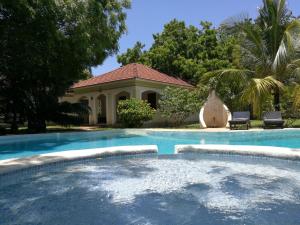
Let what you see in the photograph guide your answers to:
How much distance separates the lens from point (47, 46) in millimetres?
12172

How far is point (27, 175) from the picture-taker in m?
6.83

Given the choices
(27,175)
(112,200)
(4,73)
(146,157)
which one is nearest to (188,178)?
(112,200)

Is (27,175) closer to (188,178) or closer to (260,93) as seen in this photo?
(188,178)

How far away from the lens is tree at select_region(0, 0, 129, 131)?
11531 mm

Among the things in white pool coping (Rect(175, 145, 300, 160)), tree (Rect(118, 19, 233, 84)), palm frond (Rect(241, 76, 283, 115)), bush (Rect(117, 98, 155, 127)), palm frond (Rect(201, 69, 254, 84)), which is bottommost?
white pool coping (Rect(175, 145, 300, 160))

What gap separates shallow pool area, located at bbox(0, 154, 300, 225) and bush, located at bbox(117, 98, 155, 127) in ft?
30.8

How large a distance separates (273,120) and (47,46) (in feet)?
35.4

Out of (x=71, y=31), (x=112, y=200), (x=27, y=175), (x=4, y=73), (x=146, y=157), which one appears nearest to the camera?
(x=112, y=200)

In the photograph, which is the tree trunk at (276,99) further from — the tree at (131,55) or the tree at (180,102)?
the tree at (131,55)

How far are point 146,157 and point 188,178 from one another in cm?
274

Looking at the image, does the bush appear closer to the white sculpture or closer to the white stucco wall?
the white stucco wall

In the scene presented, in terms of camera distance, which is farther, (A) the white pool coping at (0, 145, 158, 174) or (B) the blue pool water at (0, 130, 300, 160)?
(B) the blue pool water at (0, 130, 300, 160)

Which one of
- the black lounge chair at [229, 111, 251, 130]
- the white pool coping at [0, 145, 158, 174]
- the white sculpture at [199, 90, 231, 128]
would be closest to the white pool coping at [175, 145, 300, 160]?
the white pool coping at [0, 145, 158, 174]

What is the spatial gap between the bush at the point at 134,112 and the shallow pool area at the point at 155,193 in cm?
937
